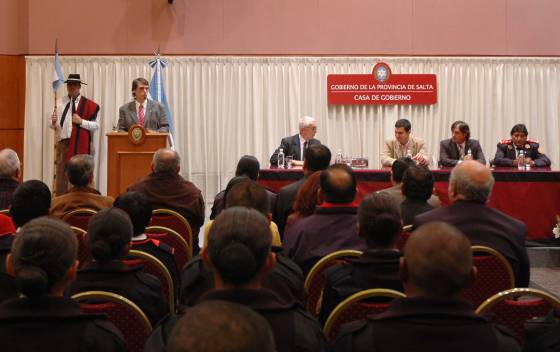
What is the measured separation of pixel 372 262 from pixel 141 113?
21.3 ft

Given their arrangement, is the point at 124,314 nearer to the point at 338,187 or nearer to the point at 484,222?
the point at 338,187

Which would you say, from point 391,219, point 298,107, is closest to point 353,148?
A: point 298,107

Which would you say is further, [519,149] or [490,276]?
[519,149]

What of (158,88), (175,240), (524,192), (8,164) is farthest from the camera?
(158,88)

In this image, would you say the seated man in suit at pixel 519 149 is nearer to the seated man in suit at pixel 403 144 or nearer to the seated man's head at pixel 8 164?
the seated man in suit at pixel 403 144

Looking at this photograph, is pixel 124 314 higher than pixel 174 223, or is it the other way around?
pixel 174 223

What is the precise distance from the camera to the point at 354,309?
89.7 inches

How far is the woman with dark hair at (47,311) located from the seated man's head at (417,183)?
259cm

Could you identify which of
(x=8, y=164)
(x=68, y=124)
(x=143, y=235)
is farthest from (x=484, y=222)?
(x=68, y=124)

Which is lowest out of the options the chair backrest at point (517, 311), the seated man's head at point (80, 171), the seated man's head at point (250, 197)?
the chair backrest at point (517, 311)

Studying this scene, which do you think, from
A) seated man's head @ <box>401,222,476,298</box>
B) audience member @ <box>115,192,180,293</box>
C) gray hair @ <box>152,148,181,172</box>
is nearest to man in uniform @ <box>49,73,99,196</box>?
gray hair @ <box>152,148,181,172</box>

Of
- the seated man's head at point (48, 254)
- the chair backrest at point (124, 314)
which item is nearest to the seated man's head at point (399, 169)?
the chair backrest at point (124, 314)

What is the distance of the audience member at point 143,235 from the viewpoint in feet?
11.1

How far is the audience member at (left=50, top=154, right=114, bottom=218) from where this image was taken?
456 centimetres
